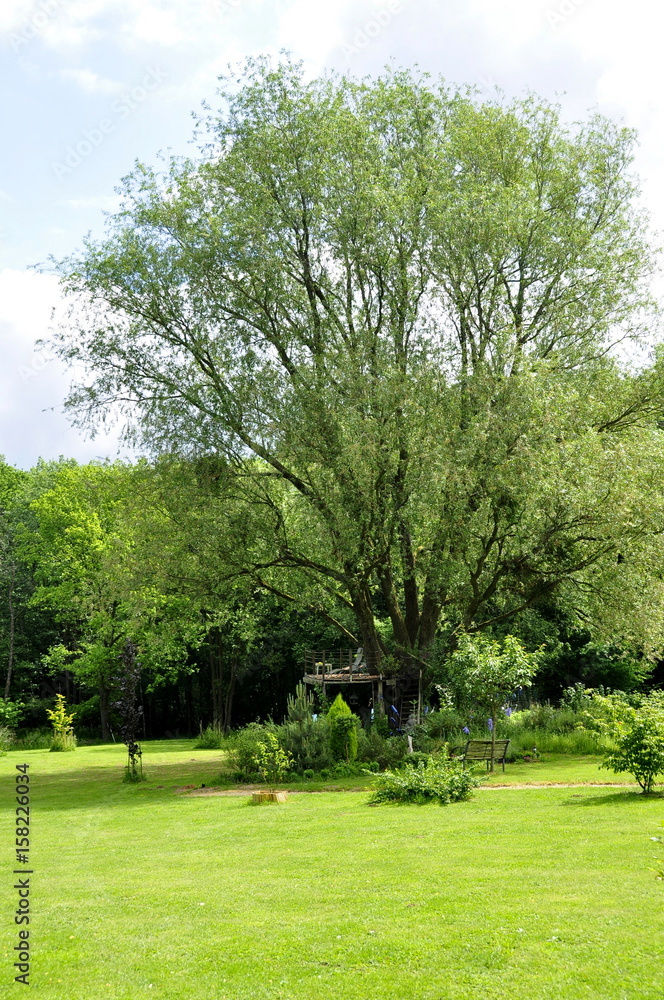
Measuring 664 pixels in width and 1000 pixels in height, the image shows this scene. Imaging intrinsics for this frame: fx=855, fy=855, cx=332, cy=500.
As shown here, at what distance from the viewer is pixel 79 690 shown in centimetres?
4556

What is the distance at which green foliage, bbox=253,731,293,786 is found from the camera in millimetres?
16556

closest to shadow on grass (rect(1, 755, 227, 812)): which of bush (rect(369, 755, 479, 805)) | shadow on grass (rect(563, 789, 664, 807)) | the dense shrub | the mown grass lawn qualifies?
the mown grass lawn

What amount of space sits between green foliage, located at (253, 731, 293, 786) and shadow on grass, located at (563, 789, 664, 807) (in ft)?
21.3

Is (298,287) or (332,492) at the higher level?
(298,287)

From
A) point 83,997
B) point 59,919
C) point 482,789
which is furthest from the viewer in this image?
point 482,789

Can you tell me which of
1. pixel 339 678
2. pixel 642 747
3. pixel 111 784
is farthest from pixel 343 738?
pixel 339 678

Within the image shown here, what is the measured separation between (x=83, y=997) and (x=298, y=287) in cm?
1787

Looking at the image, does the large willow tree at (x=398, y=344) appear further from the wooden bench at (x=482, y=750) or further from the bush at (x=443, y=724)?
the wooden bench at (x=482, y=750)

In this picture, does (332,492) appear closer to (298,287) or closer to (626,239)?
(298,287)

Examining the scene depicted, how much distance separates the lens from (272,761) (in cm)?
1698

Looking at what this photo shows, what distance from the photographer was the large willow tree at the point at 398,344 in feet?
60.3

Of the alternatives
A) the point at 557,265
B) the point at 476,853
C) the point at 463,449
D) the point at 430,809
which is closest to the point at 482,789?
the point at 430,809

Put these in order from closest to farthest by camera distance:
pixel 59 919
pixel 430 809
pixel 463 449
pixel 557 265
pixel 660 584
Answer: pixel 59 919, pixel 430 809, pixel 463 449, pixel 660 584, pixel 557 265

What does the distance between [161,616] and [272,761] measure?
13205 millimetres
